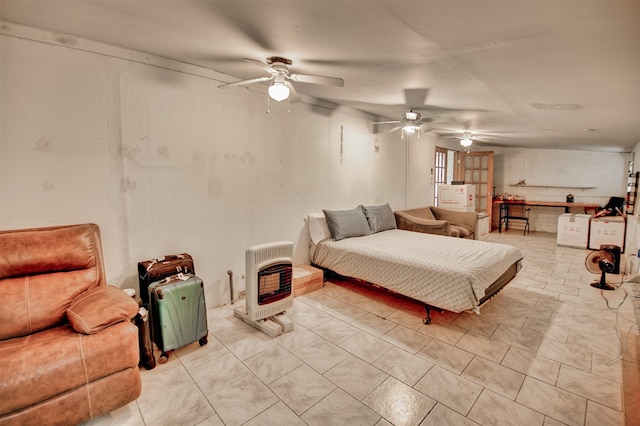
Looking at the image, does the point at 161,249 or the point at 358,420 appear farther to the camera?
the point at 161,249

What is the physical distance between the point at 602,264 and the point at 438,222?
77.0 inches

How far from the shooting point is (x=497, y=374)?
2158 mm

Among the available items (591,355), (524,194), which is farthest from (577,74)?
(524,194)

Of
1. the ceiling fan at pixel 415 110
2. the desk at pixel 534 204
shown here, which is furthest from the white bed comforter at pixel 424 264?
the desk at pixel 534 204

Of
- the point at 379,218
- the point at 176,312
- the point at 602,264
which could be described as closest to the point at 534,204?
the point at 602,264

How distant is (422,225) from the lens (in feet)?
16.0

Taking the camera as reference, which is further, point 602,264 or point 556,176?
point 556,176

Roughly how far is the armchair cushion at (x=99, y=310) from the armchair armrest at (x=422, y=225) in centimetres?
408

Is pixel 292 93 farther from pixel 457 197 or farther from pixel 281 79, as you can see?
pixel 457 197

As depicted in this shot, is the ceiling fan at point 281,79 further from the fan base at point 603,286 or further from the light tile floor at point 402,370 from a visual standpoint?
the fan base at point 603,286

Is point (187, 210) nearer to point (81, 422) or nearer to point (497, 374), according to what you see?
point (81, 422)

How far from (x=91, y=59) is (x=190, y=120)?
32.8 inches

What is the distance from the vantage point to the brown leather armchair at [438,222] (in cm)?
476

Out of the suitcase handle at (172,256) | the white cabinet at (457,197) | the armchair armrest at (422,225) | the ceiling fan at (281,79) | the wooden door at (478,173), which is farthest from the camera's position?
the wooden door at (478,173)
